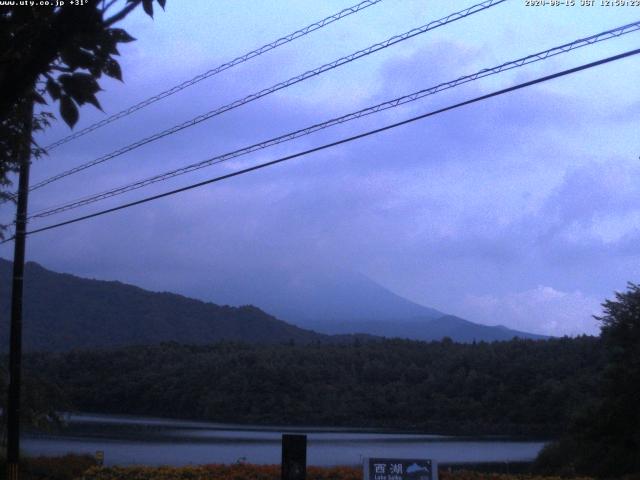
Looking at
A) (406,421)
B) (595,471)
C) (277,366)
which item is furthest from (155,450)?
(277,366)

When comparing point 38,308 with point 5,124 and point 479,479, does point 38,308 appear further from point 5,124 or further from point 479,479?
point 5,124

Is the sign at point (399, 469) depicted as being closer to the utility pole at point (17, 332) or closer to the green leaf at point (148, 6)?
the green leaf at point (148, 6)

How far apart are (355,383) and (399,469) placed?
29712 millimetres

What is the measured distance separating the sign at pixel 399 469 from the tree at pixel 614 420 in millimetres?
9594

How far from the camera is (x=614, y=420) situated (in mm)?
21281

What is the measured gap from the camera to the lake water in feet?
75.0

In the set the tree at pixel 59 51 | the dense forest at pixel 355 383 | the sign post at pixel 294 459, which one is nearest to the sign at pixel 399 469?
the sign post at pixel 294 459

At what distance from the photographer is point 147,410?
4638 centimetres

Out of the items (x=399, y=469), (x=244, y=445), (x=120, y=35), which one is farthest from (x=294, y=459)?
(x=244, y=445)

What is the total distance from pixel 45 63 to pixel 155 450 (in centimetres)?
2231

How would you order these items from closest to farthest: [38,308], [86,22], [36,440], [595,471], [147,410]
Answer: [86,22]
[595,471]
[36,440]
[147,410]
[38,308]

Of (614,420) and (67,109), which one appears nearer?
(67,109)

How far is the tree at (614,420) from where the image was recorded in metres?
20.6

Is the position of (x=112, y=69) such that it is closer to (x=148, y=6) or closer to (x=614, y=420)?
(x=148, y=6)
